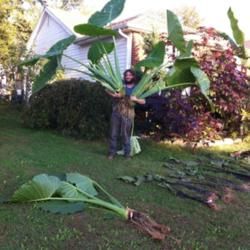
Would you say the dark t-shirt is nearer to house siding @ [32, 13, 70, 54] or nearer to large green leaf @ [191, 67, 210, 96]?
large green leaf @ [191, 67, 210, 96]

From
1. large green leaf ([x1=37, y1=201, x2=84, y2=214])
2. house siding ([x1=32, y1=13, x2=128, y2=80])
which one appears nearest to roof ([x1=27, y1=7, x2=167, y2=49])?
house siding ([x1=32, y1=13, x2=128, y2=80])

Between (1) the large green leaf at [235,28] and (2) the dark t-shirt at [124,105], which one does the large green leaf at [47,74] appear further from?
(1) the large green leaf at [235,28]

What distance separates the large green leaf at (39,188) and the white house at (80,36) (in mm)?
4231

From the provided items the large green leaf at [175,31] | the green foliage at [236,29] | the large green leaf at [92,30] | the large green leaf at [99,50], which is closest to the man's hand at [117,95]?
the large green leaf at [99,50]

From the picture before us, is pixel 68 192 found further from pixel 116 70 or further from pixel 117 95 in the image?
pixel 116 70

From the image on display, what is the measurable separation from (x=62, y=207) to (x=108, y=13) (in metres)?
4.43

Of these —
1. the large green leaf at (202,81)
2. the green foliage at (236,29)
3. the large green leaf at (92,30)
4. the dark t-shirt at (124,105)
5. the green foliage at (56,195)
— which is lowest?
the green foliage at (56,195)

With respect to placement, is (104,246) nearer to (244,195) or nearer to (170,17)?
(244,195)

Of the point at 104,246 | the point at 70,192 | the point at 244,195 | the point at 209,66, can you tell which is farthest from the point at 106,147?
the point at 104,246

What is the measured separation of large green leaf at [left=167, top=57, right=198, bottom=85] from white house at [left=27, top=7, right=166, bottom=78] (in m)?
2.16

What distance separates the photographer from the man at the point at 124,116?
871 centimetres

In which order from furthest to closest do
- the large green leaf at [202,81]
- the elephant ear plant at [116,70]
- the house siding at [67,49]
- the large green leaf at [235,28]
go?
1. the house siding at [67,49]
2. the large green leaf at [235,28]
3. the elephant ear plant at [116,70]
4. the large green leaf at [202,81]

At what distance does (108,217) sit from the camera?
518cm

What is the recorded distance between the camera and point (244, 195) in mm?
6641
